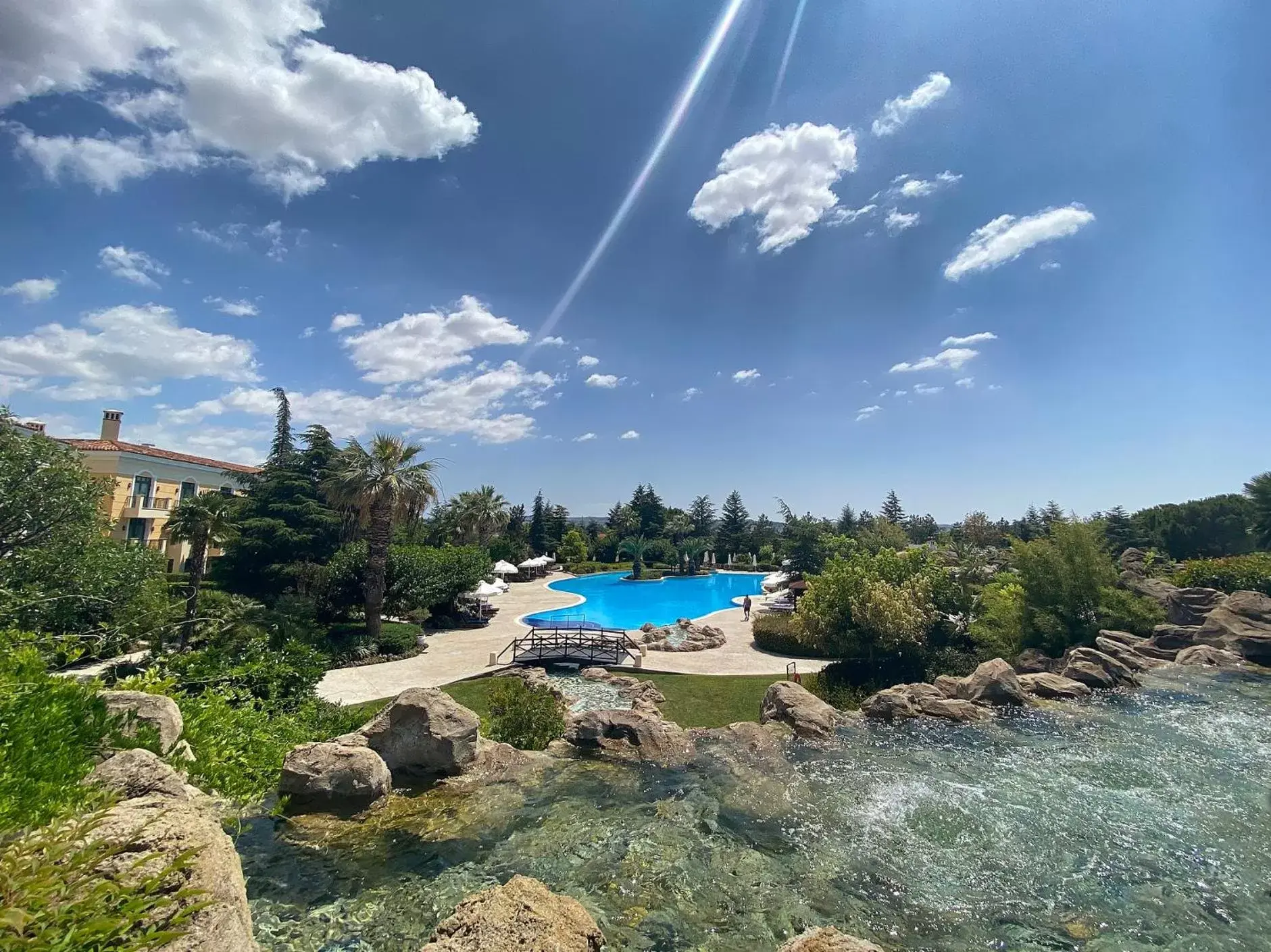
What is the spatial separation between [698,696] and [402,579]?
1483 cm

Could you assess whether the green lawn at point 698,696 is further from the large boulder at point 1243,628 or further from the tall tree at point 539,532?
the tall tree at point 539,532

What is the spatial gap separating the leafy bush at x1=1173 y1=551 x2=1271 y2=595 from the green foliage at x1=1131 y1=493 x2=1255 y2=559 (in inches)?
965

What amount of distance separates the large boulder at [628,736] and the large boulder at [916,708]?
629 cm

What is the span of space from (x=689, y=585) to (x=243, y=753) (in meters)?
52.8

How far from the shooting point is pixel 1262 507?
4209 centimetres

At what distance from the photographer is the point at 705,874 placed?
8570 mm

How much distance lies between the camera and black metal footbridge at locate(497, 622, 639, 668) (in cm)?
2212

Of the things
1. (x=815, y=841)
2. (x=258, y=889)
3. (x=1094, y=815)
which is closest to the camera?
(x=258, y=889)

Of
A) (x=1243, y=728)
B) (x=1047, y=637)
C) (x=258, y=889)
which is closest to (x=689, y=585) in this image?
(x=1047, y=637)

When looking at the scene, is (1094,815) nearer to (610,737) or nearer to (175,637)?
(610,737)

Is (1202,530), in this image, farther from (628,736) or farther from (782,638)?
(628,736)

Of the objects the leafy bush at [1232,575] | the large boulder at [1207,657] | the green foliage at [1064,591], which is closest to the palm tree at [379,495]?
the green foliage at [1064,591]

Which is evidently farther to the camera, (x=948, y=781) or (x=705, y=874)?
(x=948, y=781)

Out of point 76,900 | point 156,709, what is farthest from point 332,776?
point 76,900
